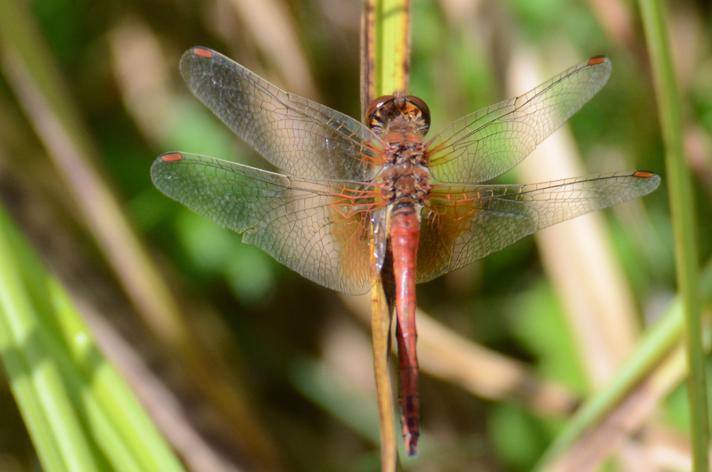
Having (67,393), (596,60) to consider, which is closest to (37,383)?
(67,393)

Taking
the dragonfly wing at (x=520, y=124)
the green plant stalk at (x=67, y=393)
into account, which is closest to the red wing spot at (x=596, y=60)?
the dragonfly wing at (x=520, y=124)

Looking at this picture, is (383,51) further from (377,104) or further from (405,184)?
(405,184)

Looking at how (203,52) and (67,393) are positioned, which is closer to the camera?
(67,393)

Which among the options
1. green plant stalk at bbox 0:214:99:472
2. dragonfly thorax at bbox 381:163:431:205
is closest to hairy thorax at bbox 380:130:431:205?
dragonfly thorax at bbox 381:163:431:205

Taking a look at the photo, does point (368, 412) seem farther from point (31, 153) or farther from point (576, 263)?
point (31, 153)

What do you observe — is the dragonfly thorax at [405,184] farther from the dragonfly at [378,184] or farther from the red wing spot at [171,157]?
the red wing spot at [171,157]

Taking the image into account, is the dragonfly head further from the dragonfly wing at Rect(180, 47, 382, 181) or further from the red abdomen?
the red abdomen
